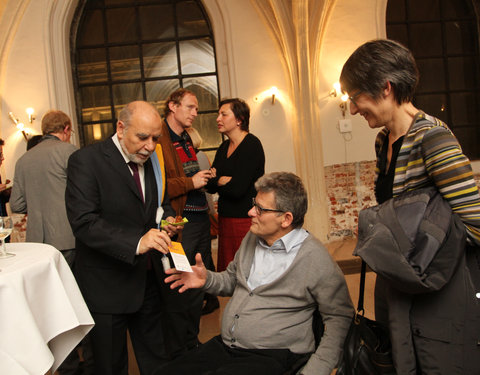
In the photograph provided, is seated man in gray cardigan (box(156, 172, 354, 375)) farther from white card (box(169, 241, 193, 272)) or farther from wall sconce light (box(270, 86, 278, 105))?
wall sconce light (box(270, 86, 278, 105))

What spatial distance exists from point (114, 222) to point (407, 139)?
167cm

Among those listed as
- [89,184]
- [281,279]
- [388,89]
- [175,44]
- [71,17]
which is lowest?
[281,279]

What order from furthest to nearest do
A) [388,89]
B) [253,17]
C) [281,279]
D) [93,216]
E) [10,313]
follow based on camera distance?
[253,17]
[93,216]
[281,279]
[10,313]
[388,89]

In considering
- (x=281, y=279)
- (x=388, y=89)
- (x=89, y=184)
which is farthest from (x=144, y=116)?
(x=388, y=89)

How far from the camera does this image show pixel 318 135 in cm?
789

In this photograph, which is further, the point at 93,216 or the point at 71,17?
the point at 71,17

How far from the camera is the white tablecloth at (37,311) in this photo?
2029 millimetres

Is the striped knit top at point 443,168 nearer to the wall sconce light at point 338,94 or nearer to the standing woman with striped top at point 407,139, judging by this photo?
the standing woman with striped top at point 407,139

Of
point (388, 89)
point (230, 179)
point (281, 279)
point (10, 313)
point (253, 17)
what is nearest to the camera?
point (388, 89)

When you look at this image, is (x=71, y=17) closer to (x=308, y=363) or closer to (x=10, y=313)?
(x=10, y=313)

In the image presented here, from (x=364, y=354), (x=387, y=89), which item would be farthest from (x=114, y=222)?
(x=387, y=89)

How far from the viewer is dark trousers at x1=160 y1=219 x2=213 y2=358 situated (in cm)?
339

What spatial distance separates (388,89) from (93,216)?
1.65 meters

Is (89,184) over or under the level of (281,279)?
over
